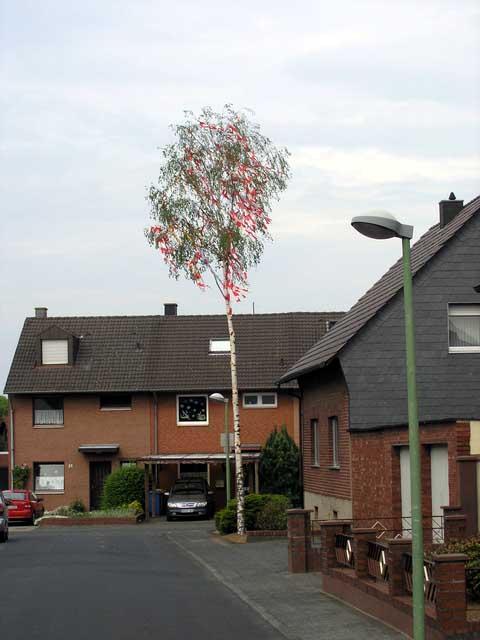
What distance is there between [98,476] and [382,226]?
42881 mm

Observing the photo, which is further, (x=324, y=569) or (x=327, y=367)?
(x=327, y=367)

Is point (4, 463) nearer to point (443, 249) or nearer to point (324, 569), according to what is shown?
point (443, 249)

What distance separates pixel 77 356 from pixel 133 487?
27.5ft

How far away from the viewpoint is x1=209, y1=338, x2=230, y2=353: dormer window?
52.8 m

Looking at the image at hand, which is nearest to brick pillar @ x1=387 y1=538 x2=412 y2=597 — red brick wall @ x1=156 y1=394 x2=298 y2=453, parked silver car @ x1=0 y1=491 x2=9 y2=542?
parked silver car @ x1=0 y1=491 x2=9 y2=542

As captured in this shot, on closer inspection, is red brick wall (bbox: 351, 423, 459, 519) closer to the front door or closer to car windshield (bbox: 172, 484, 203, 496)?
car windshield (bbox: 172, 484, 203, 496)

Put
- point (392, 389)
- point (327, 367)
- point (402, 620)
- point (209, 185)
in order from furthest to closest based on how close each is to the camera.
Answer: point (209, 185), point (327, 367), point (392, 389), point (402, 620)

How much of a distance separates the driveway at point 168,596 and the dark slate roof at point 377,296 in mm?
5178

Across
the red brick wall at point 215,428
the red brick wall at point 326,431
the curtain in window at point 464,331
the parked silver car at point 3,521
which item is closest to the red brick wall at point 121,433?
the red brick wall at point 215,428

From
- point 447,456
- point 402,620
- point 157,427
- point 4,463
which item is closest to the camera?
point 402,620

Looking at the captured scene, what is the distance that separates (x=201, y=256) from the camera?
3234 cm

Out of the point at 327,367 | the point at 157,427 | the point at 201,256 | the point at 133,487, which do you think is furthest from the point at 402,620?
the point at 157,427

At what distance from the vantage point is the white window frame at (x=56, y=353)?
5234 cm

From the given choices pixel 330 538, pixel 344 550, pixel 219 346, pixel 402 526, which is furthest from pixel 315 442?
pixel 219 346
